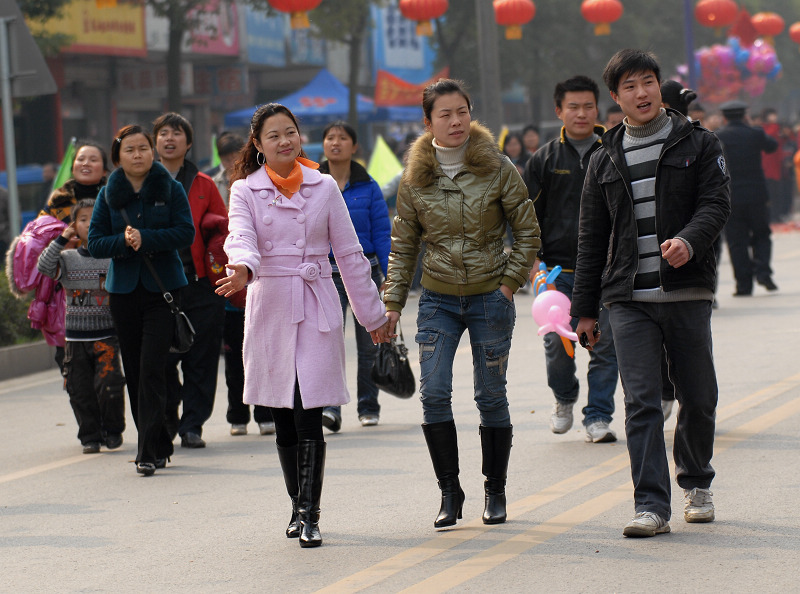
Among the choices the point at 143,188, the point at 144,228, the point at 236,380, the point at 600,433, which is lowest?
the point at 600,433

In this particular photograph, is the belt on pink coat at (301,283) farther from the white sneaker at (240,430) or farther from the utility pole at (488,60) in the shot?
the utility pole at (488,60)

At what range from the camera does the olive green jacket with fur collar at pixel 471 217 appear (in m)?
5.66

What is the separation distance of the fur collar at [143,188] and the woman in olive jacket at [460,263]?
207 centimetres

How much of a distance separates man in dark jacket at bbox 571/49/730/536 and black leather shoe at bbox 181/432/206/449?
344 cm

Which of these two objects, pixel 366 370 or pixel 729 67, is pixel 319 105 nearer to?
pixel 729 67

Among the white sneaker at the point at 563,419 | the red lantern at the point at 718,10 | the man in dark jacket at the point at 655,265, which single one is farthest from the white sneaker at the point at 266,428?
the red lantern at the point at 718,10

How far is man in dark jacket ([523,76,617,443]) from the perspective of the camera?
7605mm

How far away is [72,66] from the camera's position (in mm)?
29328

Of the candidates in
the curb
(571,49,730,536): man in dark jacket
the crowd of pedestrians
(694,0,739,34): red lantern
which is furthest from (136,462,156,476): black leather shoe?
(694,0,739,34): red lantern

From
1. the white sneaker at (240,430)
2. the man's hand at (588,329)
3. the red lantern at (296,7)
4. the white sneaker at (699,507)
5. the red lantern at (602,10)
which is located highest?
the red lantern at (602,10)

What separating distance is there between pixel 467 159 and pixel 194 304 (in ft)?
10.6

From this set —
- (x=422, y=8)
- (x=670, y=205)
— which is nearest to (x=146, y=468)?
(x=670, y=205)

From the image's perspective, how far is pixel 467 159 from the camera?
5695mm

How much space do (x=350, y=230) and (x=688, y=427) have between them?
1580 millimetres
